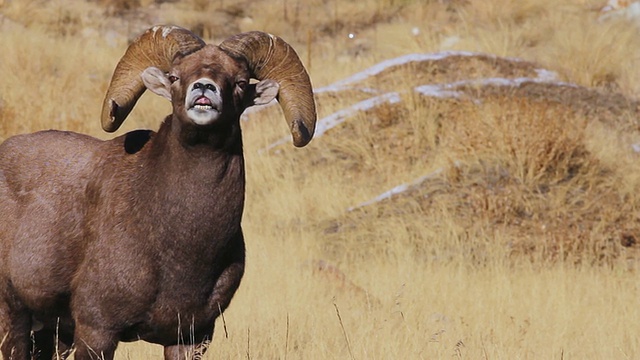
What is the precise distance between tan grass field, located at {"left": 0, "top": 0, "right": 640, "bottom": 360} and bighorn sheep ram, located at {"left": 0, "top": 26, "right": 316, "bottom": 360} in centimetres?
86

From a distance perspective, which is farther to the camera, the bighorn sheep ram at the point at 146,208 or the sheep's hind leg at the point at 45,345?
the sheep's hind leg at the point at 45,345

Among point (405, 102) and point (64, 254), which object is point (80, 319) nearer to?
point (64, 254)

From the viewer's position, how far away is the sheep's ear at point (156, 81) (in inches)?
241

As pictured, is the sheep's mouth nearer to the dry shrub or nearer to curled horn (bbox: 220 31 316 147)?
curled horn (bbox: 220 31 316 147)

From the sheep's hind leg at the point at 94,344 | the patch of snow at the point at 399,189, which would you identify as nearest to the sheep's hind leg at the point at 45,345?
the sheep's hind leg at the point at 94,344

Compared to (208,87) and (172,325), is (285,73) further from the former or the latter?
(172,325)

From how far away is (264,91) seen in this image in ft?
20.7

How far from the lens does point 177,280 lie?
19.0 feet

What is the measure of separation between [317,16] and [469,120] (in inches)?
633

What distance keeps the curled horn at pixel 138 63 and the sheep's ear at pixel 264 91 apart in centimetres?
38

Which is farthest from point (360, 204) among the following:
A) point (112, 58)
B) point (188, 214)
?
point (112, 58)

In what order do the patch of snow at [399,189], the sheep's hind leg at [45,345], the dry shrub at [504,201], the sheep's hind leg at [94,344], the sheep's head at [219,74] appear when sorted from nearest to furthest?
the sheep's hind leg at [94,344] < the sheep's head at [219,74] < the sheep's hind leg at [45,345] < the dry shrub at [504,201] < the patch of snow at [399,189]

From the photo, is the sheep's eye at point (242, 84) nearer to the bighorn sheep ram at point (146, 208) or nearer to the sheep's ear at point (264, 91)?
the bighorn sheep ram at point (146, 208)

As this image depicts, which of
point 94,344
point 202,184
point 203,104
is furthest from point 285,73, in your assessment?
point 94,344
